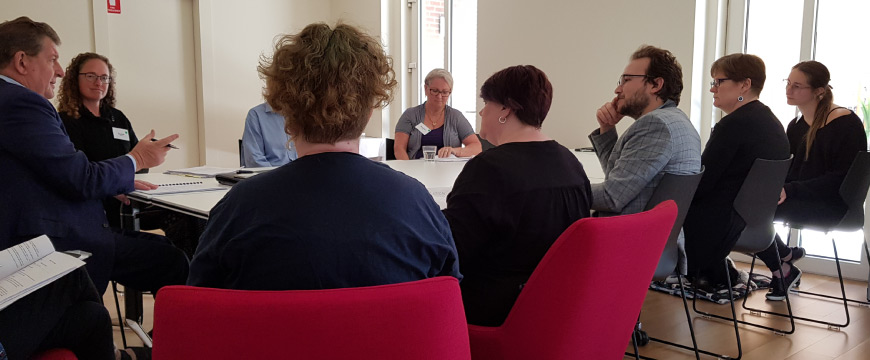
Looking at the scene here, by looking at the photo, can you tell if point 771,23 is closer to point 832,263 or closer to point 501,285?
point 832,263

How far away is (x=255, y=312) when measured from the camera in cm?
87

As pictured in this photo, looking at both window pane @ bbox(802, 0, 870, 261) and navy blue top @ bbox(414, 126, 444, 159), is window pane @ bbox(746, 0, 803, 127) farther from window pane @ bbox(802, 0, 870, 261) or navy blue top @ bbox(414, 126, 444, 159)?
navy blue top @ bbox(414, 126, 444, 159)

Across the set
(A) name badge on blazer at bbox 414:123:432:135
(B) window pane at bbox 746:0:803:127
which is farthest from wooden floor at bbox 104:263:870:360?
(A) name badge on blazer at bbox 414:123:432:135

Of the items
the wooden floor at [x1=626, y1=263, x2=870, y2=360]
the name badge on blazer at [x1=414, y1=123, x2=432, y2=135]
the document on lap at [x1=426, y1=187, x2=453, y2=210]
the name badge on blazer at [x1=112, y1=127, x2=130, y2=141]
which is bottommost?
the wooden floor at [x1=626, y1=263, x2=870, y2=360]

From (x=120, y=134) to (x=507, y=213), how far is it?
2465 mm

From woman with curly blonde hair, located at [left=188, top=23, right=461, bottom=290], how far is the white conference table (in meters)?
0.97

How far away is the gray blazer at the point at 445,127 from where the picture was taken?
14.9 ft

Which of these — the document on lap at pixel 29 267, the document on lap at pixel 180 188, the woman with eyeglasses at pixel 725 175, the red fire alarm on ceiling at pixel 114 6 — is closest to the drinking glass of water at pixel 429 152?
the document on lap at pixel 180 188

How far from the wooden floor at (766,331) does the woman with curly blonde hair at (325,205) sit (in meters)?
2.12

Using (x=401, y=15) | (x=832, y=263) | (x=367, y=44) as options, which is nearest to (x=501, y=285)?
(x=367, y=44)

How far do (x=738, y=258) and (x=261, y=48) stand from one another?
15.7ft

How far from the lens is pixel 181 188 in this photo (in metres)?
2.55

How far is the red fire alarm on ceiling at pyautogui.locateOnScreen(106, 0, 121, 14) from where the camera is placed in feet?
18.4

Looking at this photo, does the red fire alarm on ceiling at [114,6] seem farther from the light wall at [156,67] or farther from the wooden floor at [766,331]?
the wooden floor at [766,331]
